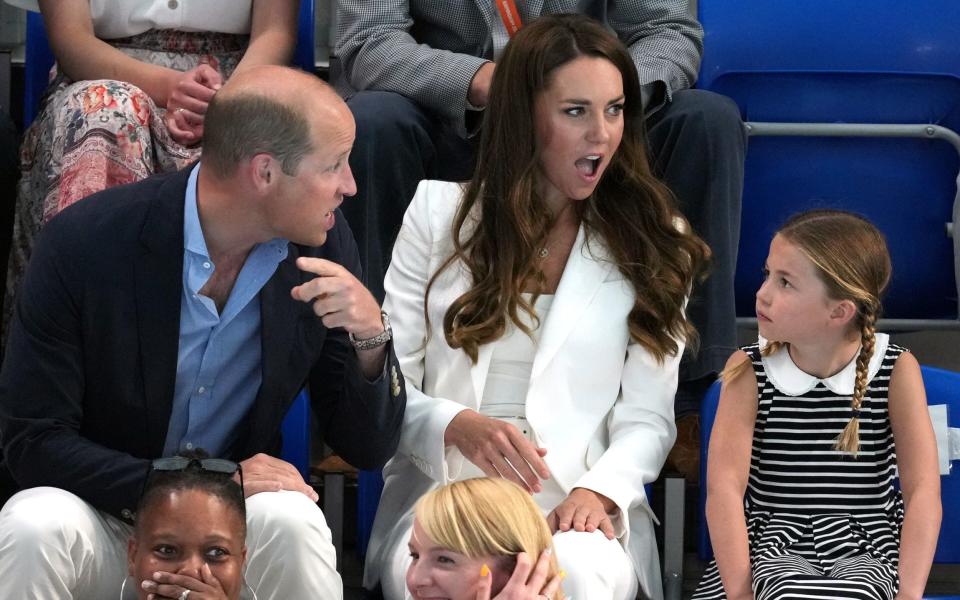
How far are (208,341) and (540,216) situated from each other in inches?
30.3

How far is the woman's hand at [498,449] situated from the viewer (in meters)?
2.67

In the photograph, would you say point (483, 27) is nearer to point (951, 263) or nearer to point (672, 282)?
point (672, 282)

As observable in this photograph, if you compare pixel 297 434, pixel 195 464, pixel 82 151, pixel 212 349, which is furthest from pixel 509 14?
pixel 195 464

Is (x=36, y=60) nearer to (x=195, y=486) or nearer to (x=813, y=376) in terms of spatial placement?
(x=195, y=486)

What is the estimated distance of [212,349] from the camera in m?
2.63

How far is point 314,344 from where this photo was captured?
8.87 ft

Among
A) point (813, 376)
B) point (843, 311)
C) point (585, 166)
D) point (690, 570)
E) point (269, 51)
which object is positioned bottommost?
point (690, 570)

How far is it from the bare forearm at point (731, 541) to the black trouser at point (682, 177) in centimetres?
59

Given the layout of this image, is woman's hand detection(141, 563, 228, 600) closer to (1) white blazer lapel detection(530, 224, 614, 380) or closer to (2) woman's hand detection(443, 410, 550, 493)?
(2) woman's hand detection(443, 410, 550, 493)

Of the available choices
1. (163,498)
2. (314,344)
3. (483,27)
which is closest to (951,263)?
(483,27)

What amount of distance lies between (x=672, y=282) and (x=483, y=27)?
0.88m

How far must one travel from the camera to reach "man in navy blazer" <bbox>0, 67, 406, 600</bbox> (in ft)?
8.11

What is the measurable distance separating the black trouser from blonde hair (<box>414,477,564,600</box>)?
1.04 meters

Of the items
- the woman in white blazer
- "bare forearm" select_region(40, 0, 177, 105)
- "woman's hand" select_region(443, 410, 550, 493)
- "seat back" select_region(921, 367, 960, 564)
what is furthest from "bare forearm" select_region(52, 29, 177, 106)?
"seat back" select_region(921, 367, 960, 564)
